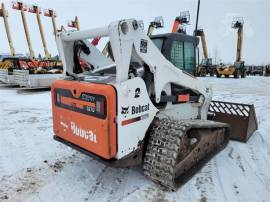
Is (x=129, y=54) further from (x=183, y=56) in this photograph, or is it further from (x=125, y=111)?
(x=183, y=56)

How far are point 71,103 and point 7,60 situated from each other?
14590mm

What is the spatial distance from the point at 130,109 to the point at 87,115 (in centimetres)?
55

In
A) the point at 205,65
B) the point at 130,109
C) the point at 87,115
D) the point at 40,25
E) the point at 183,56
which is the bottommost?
the point at 205,65

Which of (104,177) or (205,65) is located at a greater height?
(205,65)

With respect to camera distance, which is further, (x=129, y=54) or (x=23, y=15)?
(x=23, y=15)

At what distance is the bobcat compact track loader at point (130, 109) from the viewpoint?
8.73 ft

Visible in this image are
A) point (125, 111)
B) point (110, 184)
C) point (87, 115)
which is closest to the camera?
point (125, 111)

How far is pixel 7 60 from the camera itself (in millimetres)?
15617

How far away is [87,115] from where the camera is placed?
292 centimetres

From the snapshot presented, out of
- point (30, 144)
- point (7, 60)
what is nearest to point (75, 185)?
point (30, 144)

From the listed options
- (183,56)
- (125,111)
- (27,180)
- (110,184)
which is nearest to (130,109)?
(125,111)

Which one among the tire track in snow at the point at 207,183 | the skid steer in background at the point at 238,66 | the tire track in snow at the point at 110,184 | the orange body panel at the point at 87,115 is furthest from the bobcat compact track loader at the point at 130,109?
the skid steer in background at the point at 238,66

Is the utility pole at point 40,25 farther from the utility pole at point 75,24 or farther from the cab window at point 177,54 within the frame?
the cab window at point 177,54

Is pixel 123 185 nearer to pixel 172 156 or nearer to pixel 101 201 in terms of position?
pixel 101 201
